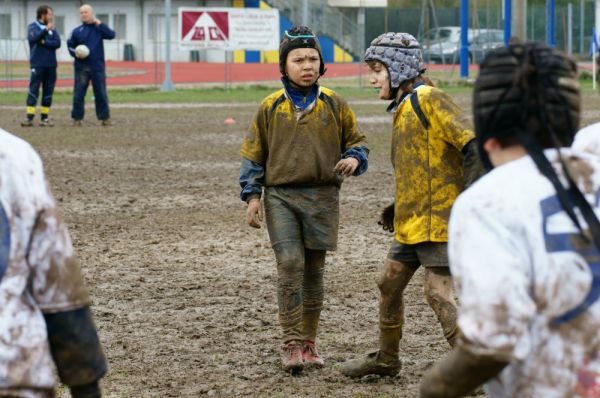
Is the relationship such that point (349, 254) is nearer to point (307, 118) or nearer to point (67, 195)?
point (307, 118)

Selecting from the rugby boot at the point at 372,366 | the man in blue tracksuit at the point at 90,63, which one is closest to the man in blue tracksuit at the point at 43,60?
the man in blue tracksuit at the point at 90,63

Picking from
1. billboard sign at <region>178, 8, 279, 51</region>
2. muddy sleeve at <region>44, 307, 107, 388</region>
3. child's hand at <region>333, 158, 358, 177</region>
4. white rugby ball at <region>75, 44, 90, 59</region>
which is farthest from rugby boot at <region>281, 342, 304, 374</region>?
billboard sign at <region>178, 8, 279, 51</region>

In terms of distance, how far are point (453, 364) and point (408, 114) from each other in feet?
9.76

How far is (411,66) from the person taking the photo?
5.71 m

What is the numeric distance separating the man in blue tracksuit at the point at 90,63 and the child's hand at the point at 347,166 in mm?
14897

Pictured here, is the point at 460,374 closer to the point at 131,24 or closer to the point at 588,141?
the point at 588,141

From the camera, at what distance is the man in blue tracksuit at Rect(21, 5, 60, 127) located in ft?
66.9

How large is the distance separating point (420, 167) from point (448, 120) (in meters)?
0.27

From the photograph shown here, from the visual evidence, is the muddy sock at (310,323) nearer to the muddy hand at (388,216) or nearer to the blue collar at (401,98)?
the muddy hand at (388,216)

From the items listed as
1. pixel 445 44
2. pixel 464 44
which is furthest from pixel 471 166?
pixel 445 44

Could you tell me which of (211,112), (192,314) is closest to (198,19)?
(211,112)

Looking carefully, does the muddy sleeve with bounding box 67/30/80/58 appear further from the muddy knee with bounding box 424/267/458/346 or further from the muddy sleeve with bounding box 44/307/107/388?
the muddy sleeve with bounding box 44/307/107/388

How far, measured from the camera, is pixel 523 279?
8.33 ft

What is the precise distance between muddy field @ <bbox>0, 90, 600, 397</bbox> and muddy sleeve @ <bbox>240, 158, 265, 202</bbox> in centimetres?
82
